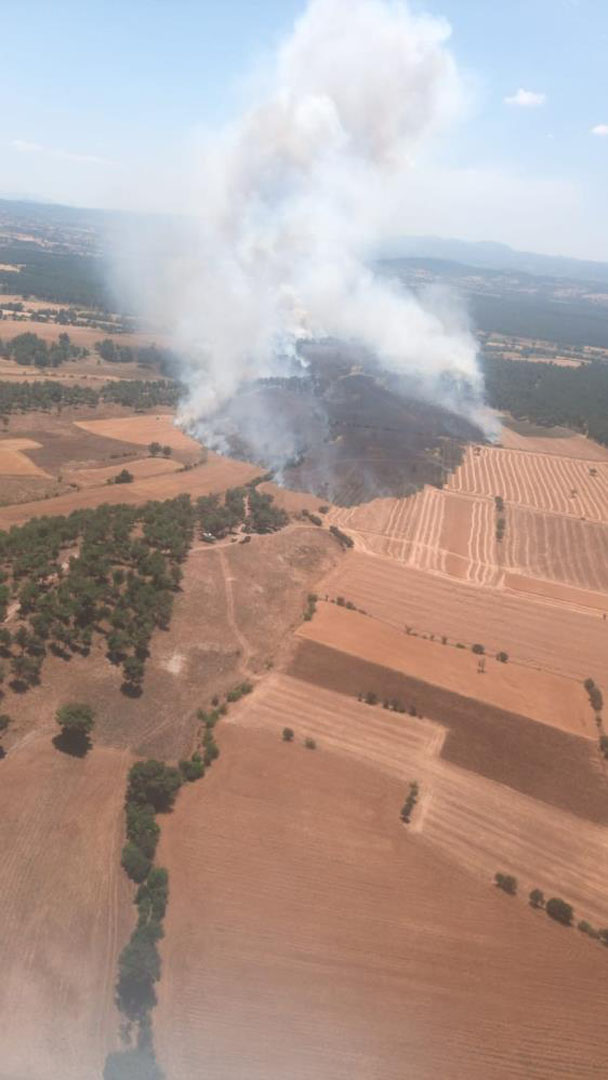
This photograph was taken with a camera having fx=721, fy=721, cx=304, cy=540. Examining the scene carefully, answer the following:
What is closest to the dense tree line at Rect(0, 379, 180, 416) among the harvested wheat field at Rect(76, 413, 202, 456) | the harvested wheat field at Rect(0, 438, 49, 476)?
the harvested wheat field at Rect(76, 413, 202, 456)

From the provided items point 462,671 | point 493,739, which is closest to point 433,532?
point 462,671

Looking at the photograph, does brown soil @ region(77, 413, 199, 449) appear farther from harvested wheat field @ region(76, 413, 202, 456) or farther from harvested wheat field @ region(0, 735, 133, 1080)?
harvested wheat field @ region(0, 735, 133, 1080)

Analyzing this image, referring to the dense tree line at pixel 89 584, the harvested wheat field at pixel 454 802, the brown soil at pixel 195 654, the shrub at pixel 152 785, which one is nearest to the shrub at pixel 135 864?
the shrub at pixel 152 785

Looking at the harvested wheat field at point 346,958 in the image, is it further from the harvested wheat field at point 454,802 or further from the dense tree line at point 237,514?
the dense tree line at point 237,514

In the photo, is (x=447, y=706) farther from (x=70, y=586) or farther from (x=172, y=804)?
(x=70, y=586)

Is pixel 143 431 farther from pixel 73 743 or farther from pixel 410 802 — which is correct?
pixel 410 802

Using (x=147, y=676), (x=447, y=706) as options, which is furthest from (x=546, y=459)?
(x=147, y=676)
